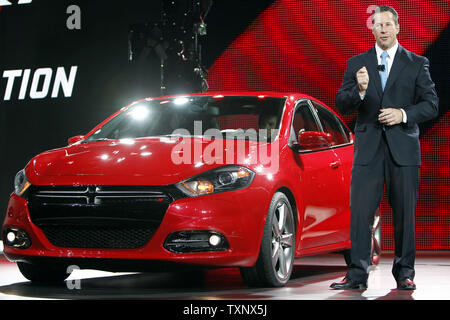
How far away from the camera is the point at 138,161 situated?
5.57 m

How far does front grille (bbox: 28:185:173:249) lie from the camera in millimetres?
5285

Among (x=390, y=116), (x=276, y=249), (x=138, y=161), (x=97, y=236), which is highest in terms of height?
(x=390, y=116)

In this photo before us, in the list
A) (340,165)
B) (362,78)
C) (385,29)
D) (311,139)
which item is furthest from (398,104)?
(340,165)

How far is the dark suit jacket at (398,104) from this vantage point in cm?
554

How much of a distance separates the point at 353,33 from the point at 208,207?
5.91 m

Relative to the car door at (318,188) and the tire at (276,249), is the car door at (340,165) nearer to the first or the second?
→ the car door at (318,188)

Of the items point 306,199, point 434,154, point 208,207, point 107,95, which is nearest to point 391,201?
point 306,199

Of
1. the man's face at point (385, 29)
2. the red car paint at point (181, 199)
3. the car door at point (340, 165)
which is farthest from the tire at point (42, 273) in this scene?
the man's face at point (385, 29)

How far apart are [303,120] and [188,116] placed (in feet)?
3.24

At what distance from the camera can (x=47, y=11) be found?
41.0 ft

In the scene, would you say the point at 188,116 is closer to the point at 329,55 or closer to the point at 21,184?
the point at 21,184

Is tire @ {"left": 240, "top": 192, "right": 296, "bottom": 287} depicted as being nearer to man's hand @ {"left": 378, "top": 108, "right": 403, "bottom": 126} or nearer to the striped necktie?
man's hand @ {"left": 378, "top": 108, "right": 403, "bottom": 126}

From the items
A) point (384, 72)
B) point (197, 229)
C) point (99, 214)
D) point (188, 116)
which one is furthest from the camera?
point (188, 116)

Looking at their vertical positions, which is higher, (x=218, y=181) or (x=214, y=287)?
(x=218, y=181)
